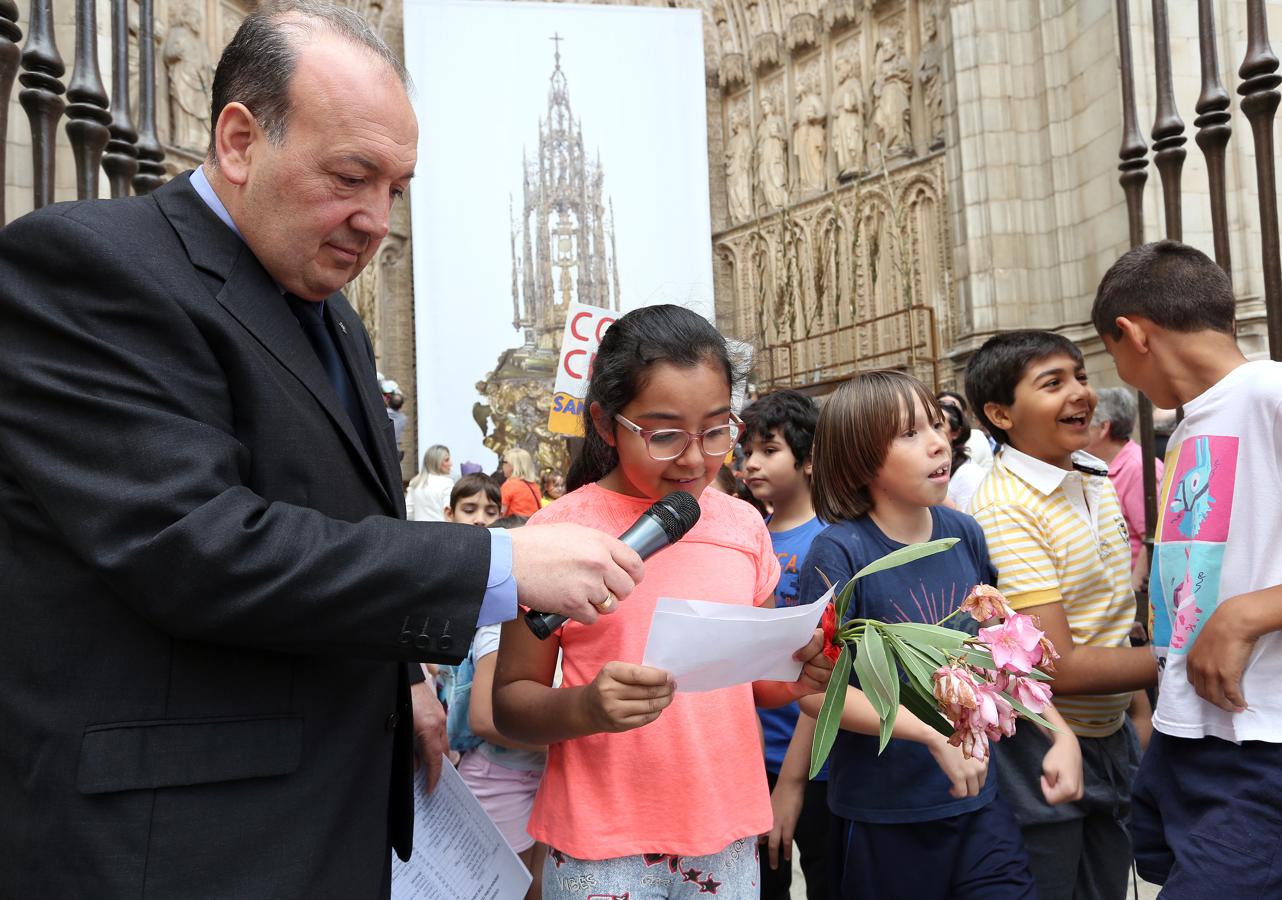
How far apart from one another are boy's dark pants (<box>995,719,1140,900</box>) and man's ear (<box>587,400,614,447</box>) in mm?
1117

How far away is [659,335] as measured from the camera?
1631 millimetres

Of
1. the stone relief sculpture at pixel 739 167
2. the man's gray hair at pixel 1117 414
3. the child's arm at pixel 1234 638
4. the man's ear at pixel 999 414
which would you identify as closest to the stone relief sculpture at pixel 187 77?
the stone relief sculpture at pixel 739 167

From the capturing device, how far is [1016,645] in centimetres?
127

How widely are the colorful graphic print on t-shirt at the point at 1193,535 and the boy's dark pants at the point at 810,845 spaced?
1.03 m

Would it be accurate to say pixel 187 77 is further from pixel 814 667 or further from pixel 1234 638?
pixel 1234 638

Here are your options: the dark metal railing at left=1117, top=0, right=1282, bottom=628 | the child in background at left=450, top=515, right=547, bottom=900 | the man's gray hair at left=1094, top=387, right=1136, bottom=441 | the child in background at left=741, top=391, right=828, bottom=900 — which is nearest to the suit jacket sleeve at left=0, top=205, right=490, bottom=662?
the child in background at left=741, top=391, right=828, bottom=900

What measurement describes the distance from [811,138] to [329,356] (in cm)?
1395

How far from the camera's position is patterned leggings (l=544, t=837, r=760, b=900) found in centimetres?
150

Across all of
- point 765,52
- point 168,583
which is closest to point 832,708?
point 168,583

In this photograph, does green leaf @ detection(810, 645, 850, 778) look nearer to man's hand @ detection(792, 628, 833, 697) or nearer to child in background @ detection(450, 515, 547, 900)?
man's hand @ detection(792, 628, 833, 697)

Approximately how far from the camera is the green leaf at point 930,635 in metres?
1.33

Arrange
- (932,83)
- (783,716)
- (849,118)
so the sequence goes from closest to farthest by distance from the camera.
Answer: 1. (783,716)
2. (932,83)
3. (849,118)

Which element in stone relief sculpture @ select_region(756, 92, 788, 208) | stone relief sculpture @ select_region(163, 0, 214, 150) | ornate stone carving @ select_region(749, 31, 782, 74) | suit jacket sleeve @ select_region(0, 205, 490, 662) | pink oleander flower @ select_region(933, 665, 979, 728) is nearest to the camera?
suit jacket sleeve @ select_region(0, 205, 490, 662)

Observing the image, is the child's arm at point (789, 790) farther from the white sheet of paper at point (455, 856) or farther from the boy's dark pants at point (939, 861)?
the white sheet of paper at point (455, 856)
